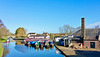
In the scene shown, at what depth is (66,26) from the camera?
7556 cm

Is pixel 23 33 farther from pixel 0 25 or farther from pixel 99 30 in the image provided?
pixel 99 30

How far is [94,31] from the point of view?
33000 mm

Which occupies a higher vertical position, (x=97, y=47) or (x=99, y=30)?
(x=99, y=30)

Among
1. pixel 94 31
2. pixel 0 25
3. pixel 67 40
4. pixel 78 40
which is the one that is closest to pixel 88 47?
pixel 78 40

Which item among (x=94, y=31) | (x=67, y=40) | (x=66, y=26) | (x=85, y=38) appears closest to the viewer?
(x=85, y=38)

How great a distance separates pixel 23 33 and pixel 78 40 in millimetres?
84634

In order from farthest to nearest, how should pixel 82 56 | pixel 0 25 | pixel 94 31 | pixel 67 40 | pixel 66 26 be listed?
pixel 66 26 < pixel 0 25 < pixel 94 31 < pixel 67 40 < pixel 82 56

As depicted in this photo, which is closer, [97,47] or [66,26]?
[97,47]

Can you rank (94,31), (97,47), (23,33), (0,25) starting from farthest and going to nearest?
(23,33)
(0,25)
(94,31)
(97,47)

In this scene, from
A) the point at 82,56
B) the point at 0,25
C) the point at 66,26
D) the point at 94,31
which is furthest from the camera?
the point at 66,26

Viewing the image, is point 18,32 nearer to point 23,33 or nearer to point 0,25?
point 23,33

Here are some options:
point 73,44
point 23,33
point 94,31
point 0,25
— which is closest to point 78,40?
point 73,44

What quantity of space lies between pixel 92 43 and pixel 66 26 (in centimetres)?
4923

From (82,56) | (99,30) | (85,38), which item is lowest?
(82,56)
